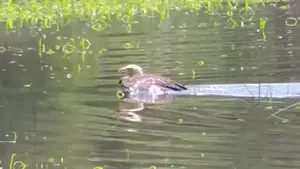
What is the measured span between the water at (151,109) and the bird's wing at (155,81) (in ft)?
0.93

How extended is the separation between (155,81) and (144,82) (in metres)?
0.19

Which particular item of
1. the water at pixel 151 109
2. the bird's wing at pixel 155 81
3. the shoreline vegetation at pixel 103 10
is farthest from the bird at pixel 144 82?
the shoreline vegetation at pixel 103 10

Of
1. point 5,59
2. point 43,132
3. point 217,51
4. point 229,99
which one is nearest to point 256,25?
point 217,51

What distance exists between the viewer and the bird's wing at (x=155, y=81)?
11.0 m

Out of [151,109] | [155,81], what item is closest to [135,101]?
[155,81]

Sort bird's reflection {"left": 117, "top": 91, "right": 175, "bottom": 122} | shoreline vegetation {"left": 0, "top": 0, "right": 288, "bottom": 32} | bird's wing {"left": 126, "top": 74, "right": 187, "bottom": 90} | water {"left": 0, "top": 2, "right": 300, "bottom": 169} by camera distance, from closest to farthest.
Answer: water {"left": 0, "top": 2, "right": 300, "bottom": 169} < bird's reflection {"left": 117, "top": 91, "right": 175, "bottom": 122} < bird's wing {"left": 126, "top": 74, "right": 187, "bottom": 90} < shoreline vegetation {"left": 0, "top": 0, "right": 288, "bottom": 32}

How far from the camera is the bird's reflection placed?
10.0m

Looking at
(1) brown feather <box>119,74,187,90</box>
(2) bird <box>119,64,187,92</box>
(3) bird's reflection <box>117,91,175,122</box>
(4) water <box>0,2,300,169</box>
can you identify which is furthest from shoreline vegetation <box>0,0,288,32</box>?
(3) bird's reflection <box>117,91,175,122</box>

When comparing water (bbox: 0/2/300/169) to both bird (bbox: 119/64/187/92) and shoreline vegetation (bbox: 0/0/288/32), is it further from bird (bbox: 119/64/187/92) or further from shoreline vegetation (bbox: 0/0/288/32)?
shoreline vegetation (bbox: 0/0/288/32)

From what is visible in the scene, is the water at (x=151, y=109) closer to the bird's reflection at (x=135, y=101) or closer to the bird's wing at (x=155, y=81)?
the bird's reflection at (x=135, y=101)

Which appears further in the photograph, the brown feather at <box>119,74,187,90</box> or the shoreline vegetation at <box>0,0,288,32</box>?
the shoreline vegetation at <box>0,0,288,32</box>

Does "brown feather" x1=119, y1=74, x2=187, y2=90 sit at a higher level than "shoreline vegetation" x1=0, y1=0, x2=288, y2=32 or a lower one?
lower

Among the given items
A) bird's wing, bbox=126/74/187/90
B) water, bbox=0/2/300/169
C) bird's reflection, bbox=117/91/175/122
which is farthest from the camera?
bird's wing, bbox=126/74/187/90

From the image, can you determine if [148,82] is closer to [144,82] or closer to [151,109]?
[144,82]
